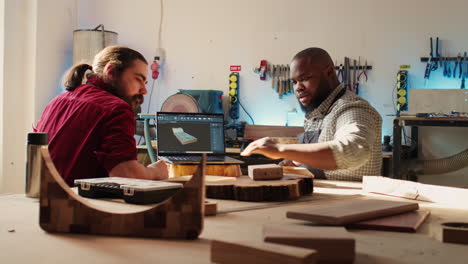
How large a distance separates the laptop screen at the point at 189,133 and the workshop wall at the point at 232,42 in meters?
2.85

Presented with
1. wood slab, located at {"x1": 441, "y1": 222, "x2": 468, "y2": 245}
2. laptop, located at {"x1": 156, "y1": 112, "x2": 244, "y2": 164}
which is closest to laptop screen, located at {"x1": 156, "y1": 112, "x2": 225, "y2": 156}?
laptop, located at {"x1": 156, "y1": 112, "x2": 244, "y2": 164}

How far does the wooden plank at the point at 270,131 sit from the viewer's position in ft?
15.5

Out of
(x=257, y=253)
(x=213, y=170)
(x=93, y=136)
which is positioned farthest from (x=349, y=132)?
(x=257, y=253)

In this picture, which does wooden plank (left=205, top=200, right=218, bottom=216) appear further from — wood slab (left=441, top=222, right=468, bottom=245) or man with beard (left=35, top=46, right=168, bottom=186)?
man with beard (left=35, top=46, right=168, bottom=186)

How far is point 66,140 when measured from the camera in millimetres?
1835

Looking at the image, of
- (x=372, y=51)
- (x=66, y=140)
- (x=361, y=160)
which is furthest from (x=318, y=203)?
(x=372, y=51)

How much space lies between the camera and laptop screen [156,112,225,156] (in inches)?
91.5

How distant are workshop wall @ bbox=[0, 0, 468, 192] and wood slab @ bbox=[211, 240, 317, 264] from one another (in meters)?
4.48

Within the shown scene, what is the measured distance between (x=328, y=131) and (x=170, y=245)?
5.44 ft

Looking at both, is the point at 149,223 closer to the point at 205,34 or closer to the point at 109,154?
the point at 109,154

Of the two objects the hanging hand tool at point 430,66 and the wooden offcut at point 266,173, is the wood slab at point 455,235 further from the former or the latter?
the hanging hand tool at point 430,66

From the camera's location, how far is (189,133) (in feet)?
7.78

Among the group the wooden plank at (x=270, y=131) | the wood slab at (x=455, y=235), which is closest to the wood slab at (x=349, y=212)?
the wood slab at (x=455, y=235)

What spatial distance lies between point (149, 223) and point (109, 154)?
3.02 ft
